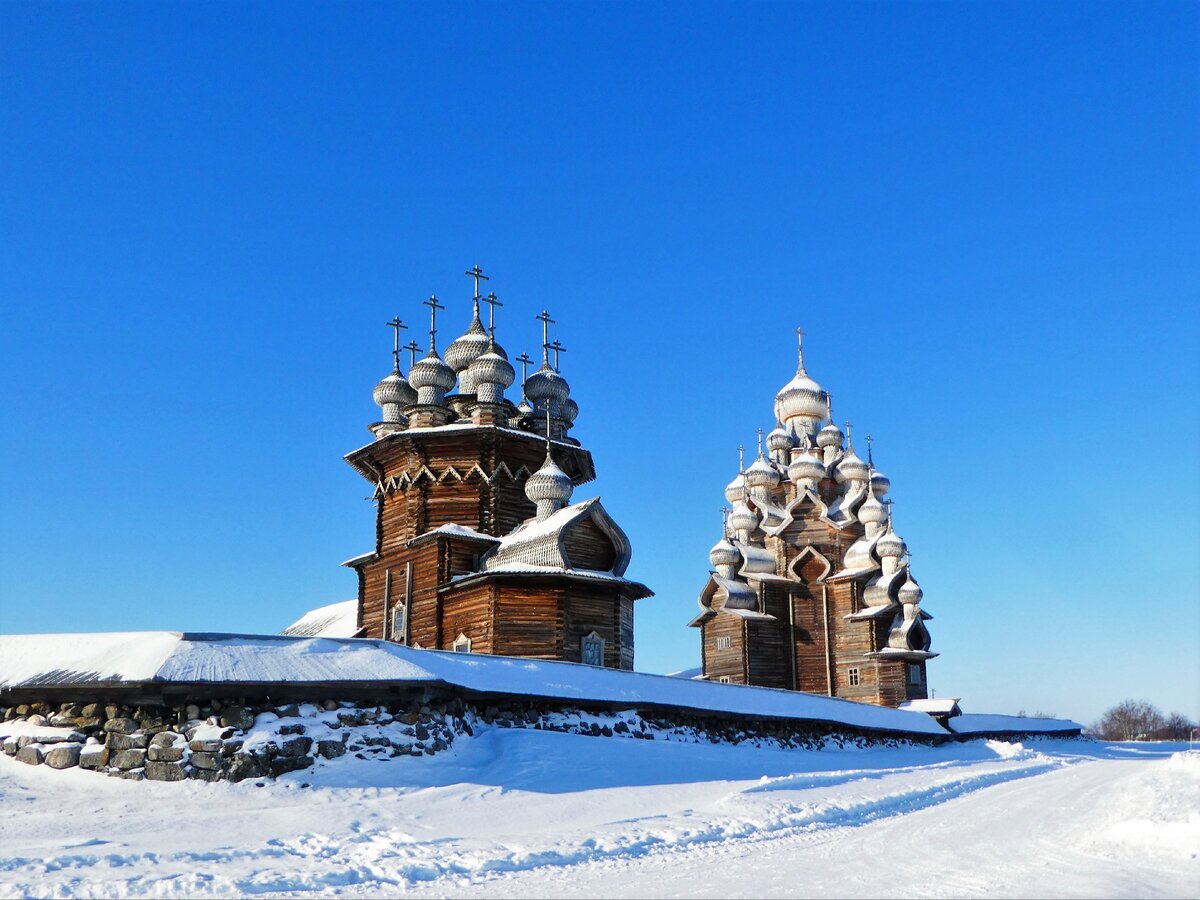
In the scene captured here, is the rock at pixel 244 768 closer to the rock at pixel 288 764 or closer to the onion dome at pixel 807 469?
the rock at pixel 288 764

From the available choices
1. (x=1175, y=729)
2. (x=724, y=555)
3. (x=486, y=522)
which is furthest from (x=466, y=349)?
(x=1175, y=729)

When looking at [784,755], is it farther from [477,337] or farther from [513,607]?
[477,337]

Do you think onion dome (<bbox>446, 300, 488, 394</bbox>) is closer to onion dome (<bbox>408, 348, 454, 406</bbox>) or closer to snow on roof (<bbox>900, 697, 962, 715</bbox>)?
onion dome (<bbox>408, 348, 454, 406</bbox>)

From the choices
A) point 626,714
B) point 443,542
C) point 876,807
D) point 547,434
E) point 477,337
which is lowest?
point 876,807

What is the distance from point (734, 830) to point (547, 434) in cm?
1742

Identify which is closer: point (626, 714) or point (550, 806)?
point (550, 806)

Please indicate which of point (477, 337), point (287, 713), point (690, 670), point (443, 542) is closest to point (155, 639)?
point (287, 713)

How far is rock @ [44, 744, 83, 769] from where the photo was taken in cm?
1207

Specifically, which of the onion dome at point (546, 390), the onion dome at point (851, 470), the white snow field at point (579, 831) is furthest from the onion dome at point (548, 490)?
the onion dome at point (851, 470)

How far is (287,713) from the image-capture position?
1273 cm

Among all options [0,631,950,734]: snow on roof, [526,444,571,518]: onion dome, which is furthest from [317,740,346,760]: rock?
[526,444,571,518]: onion dome

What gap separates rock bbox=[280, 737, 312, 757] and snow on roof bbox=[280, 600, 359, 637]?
1685cm

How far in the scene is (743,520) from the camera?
4197cm

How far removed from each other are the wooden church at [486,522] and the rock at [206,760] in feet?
36.6
